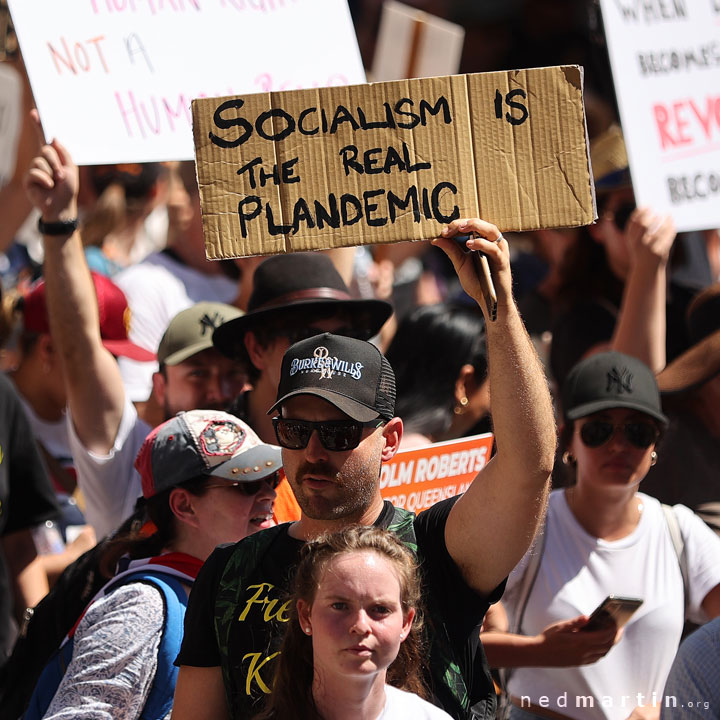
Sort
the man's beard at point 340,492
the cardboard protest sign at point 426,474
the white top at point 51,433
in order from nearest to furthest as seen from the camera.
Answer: the man's beard at point 340,492
the cardboard protest sign at point 426,474
the white top at point 51,433

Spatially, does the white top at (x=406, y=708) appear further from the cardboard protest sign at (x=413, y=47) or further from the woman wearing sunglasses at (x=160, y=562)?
the cardboard protest sign at (x=413, y=47)

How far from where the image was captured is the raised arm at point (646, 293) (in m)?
4.20

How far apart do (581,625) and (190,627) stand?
1.24 meters

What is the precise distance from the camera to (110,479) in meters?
3.63

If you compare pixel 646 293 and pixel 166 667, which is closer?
pixel 166 667

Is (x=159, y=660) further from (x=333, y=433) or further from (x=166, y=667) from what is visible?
(x=333, y=433)

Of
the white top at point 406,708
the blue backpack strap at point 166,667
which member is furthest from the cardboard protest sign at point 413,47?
the white top at point 406,708

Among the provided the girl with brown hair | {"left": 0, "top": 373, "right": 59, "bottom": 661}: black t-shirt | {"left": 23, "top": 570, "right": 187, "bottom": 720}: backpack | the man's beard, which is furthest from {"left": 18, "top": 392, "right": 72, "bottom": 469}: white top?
the girl with brown hair

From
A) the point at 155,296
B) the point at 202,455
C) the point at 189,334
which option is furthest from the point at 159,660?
the point at 155,296

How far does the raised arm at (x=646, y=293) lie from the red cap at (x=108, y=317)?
185cm

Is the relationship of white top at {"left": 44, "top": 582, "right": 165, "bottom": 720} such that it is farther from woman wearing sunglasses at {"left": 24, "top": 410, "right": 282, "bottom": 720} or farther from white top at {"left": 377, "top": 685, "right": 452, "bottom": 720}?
white top at {"left": 377, "top": 685, "right": 452, "bottom": 720}

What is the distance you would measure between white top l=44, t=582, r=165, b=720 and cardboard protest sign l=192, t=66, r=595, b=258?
0.85 m

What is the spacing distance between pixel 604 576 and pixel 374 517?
1.20 meters

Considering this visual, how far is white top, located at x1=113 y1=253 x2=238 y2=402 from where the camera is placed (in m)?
4.88
